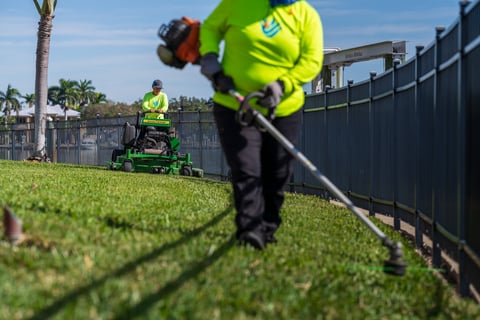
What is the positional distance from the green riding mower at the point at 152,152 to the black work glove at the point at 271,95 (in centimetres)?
1533

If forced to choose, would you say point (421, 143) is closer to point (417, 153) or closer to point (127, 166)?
point (417, 153)

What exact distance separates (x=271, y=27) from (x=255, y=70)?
0.33 meters

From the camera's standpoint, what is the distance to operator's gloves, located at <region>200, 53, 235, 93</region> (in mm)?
6559

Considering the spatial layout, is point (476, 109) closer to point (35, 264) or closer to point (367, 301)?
point (367, 301)

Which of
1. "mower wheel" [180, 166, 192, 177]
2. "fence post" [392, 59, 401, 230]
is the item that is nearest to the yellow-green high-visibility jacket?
"fence post" [392, 59, 401, 230]

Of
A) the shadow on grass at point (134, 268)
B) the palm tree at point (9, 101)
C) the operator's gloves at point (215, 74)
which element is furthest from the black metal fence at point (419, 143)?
the palm tree at point (9, 101)

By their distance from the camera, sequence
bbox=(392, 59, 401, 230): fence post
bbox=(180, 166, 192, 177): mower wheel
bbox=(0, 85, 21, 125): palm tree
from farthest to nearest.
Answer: bbox=(0, 85, 21, 125): palm tree < bbox=(180, 166, 192, 177): mower wheel < bbox=(392, 59, 401, 230): fence post

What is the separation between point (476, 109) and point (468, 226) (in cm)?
95

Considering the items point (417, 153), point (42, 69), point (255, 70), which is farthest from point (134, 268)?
point (42, 69)

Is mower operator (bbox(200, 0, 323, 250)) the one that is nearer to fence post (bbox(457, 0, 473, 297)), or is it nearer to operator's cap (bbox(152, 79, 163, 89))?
fence post (bbox(457, 0, 473, 297))

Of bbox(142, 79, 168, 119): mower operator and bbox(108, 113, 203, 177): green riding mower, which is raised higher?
bbox(142, 79, 168, 119): mower operator

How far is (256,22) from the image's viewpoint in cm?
665

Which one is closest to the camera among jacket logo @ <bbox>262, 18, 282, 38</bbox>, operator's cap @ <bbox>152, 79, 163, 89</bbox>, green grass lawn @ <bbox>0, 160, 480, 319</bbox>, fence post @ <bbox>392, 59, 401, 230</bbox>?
green grass lawn @ <bbox>0, 160, 480, 319</bbox>

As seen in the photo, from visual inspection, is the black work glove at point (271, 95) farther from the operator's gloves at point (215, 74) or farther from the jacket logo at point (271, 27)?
the jacket logo at point (271, 27)
